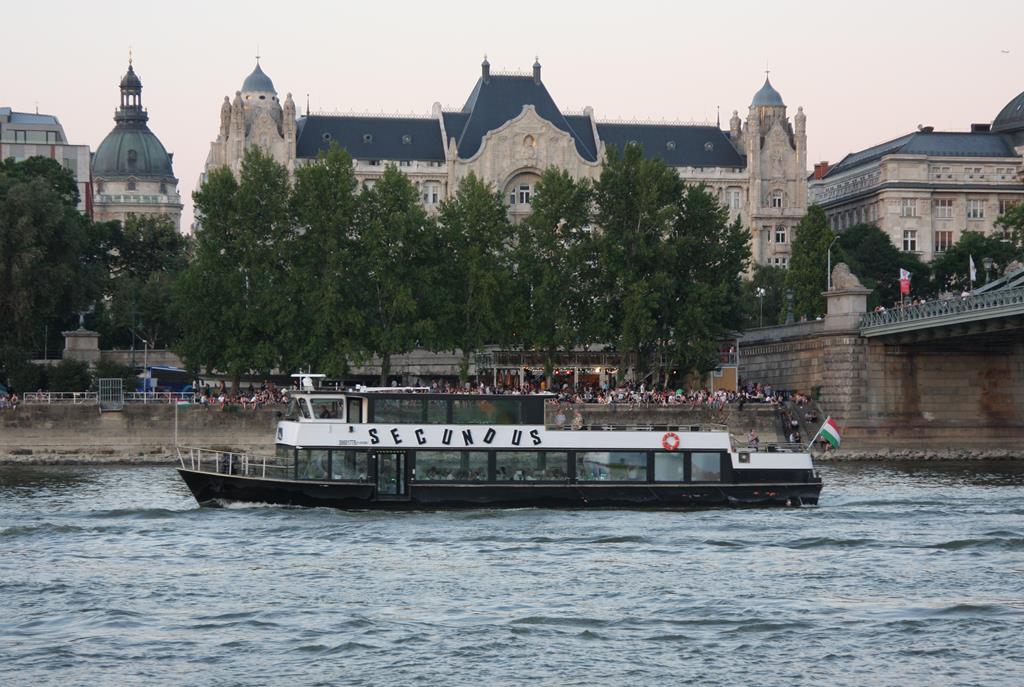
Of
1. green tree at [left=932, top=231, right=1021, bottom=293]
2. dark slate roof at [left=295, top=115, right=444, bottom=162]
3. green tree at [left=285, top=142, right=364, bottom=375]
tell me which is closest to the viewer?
green tree at [left=285, top=142, right=364, bottom=375]

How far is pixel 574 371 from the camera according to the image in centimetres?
10162

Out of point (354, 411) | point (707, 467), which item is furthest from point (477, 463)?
point (707, 467)

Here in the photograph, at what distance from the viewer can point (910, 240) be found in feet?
515

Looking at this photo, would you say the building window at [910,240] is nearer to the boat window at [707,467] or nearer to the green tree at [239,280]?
the green tree at [239,280]

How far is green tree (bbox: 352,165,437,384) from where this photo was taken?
3494 inches

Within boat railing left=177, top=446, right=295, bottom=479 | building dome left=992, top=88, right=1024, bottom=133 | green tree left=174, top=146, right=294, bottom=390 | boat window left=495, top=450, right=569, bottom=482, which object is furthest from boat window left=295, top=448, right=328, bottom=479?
building dome left=992, top=88, right=1024, bottom=133

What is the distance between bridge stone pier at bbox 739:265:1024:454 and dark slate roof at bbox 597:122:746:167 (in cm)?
7347

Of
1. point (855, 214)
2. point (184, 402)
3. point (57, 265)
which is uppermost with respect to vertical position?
point (855, 214)

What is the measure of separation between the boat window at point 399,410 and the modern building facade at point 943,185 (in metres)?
109

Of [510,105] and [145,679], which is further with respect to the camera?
[510,105]

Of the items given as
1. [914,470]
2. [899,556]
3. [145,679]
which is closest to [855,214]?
[914,470]

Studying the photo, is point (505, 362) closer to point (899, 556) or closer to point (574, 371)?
point (574, 371)

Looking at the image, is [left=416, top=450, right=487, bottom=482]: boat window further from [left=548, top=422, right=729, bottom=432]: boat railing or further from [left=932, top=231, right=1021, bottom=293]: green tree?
[left=932, top=231, right=1021, bottom=293]: green tree

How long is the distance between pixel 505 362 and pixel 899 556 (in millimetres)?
55945
